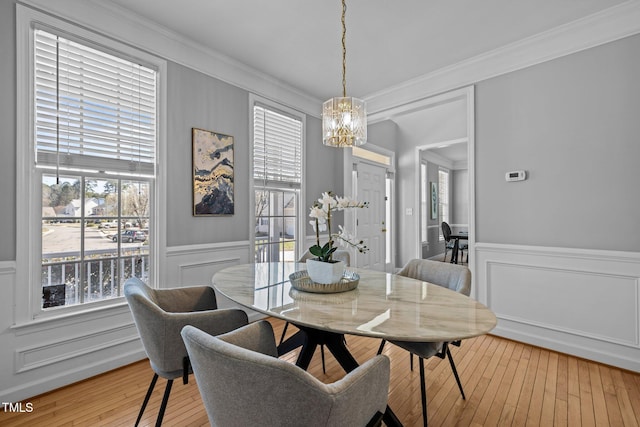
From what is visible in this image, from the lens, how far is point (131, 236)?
248 centimetres

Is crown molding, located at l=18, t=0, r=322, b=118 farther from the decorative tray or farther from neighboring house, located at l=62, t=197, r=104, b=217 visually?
the decorative tray

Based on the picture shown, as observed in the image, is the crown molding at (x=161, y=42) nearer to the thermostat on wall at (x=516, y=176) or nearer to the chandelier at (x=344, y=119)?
the chandelier at (x=344, y=119)

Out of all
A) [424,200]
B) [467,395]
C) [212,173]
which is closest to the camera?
[467,395]

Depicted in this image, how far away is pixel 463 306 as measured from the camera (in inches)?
53.5

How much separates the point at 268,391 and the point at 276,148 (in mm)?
3052

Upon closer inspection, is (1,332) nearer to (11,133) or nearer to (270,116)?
(11,133)

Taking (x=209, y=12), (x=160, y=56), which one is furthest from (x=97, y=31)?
(x=209, y=12)

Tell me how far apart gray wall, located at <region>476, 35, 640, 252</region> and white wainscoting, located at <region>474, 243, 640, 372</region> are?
0.11 metres

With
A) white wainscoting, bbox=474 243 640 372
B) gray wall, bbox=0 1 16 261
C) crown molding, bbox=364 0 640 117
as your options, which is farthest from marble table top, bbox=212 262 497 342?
crown molding, bbox=364 0 640 117

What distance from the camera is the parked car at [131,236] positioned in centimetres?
Answer: 243

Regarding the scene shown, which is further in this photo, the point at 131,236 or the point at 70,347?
the point at 131,236

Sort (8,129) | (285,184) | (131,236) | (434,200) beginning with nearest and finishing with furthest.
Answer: (8,129) < (131,236) < (285,184) < (434,200)

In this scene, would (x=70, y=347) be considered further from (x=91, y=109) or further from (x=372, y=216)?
(x=372, y=216)

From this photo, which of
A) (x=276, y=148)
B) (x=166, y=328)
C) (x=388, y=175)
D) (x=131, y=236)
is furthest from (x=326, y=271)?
(x=388, y=175)
